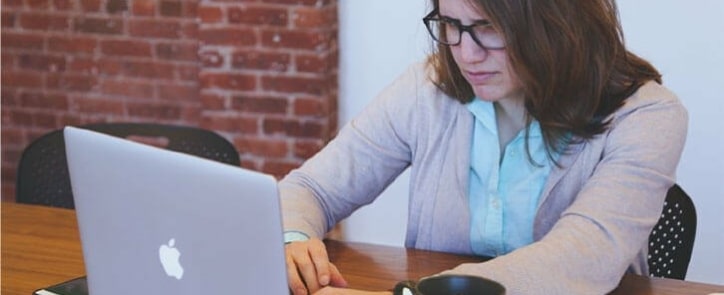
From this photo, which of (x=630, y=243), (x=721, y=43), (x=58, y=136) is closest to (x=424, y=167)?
(x=630, y=243)

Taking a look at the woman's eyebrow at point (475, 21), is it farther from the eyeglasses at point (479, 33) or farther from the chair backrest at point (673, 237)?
the chair backrest at point (673, 237)

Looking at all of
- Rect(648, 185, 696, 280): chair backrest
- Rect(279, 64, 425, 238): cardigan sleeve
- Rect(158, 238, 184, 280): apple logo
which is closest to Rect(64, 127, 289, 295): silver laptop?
Rect(158, 238, 184, 280): apple logo

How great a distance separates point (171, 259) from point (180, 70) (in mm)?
2583

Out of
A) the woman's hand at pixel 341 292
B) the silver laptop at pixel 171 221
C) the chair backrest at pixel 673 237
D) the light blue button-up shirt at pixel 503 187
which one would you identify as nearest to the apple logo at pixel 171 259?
the silver laptop at pixel 171 221

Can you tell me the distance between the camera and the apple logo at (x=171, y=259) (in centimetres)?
141

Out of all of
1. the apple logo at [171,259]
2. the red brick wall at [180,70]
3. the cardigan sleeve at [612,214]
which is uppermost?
the apple logo at [171,259]

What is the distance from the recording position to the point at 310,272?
6.10ft

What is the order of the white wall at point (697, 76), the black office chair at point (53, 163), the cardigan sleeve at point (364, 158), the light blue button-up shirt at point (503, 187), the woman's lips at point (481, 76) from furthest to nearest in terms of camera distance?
1. the white wall at point (697, 76)
2. the black office chair at point (53, 163)
3. the cardigan sleeve at point (364, 158)
4. the light blue button-up shirt at point (503, 187)
5. the woman's lips at point (481, 76)

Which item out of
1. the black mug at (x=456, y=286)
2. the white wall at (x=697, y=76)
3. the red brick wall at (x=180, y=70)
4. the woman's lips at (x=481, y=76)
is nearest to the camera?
the black mug at (x=456, y=286)

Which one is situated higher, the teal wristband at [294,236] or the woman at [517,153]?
the woman at [517,153]

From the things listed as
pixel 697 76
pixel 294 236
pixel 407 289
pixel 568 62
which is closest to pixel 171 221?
pixel 407 289

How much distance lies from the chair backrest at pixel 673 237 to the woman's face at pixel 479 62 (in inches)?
15.2

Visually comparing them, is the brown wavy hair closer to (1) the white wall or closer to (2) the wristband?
(2) the wristband

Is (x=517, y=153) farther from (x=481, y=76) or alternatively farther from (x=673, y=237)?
(x=673, y=237)
